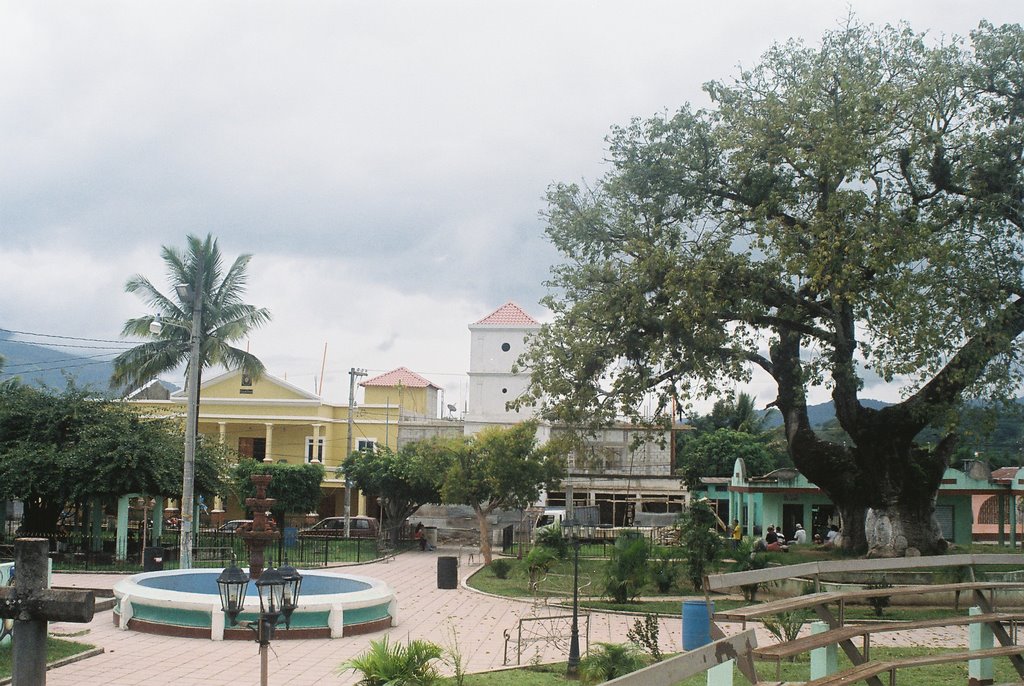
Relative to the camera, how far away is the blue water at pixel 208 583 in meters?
21.7

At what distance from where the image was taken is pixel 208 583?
22.2 metres

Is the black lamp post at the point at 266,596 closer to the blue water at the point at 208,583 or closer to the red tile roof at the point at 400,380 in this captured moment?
the blue water at the point at 208,583

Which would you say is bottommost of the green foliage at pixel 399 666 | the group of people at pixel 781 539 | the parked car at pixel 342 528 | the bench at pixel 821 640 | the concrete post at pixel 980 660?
the parked car at pixel 342 528

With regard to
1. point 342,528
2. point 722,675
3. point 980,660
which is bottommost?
point 342,528

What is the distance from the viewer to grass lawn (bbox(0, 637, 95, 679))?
13.6 metres

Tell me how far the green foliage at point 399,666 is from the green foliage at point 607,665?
217cm

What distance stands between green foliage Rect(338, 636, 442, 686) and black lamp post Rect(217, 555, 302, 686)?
1.12 meters

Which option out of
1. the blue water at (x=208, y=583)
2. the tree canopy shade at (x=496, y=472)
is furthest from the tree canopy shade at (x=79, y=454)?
the tree canopy shade at (x=496, y=472)

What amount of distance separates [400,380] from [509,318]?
9.32 meters

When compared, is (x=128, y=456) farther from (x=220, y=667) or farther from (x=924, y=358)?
(x=924, y=358)

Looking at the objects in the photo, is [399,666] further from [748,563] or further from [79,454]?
[79,454]

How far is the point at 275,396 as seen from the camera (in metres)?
52.6

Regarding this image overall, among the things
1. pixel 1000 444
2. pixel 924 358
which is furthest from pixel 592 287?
pixel 1000 444

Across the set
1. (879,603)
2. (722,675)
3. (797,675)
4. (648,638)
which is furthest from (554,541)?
(722,675)
